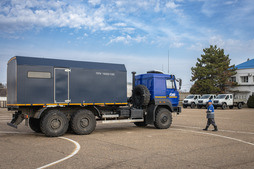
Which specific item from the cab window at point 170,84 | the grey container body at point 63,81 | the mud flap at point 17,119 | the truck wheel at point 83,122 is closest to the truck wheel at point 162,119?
the cab window at point 170,84

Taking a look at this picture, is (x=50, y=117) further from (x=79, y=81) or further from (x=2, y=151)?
(x=2, y=151)

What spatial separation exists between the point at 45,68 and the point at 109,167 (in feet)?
20.9

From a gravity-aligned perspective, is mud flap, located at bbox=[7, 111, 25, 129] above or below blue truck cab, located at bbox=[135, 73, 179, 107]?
below

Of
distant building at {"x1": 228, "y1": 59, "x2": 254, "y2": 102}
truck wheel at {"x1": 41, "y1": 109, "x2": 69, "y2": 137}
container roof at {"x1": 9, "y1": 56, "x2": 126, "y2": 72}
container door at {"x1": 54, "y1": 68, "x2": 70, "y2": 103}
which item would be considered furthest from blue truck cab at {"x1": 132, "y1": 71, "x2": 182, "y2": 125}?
distant building at {"x1": 228, "y1": 59, "x2": 254, "y2": 102}

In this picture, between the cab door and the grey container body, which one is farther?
the cab door

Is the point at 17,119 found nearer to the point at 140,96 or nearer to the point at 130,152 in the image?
the point at 130,152

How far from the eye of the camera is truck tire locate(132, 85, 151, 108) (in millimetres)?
14181

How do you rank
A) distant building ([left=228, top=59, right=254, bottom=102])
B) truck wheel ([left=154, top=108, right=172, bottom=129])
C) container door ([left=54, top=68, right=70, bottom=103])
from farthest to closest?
distant building ([left=228, top=59, right=254, bottom=102]), truck wheel ([left=154, top=108, right=172, bottom=129]), container door ([left=54, top=68, right=70, bottom=103])

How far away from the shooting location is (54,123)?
11.3 m

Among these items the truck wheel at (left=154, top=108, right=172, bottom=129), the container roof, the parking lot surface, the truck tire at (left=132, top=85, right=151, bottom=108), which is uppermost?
the container roof

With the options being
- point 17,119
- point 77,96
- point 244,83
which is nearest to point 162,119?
point 77,96

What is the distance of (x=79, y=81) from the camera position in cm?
1229

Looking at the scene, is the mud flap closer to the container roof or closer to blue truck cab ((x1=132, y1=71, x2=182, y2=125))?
the container roof

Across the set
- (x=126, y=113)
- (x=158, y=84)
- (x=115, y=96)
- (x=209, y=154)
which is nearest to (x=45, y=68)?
(x=115, y=96)
